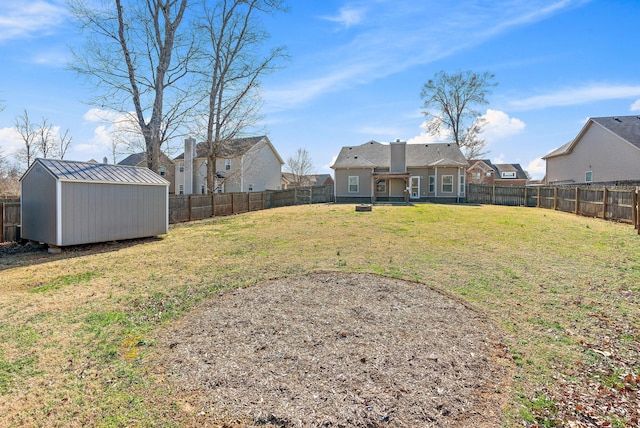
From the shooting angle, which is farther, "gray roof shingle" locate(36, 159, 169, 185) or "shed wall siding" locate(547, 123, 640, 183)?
"shed wall siding" locate(547, 123, 640, 183)

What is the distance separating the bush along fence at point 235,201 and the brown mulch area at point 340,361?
38.0 feet

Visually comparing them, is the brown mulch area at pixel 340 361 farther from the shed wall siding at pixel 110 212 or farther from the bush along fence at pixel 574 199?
the bush along fence at pixel 574 199

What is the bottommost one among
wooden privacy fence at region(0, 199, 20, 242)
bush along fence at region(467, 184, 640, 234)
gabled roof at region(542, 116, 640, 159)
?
wooden privacy fence at region(0, 199, 20, 242)

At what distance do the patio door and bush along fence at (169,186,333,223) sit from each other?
20.7 ft

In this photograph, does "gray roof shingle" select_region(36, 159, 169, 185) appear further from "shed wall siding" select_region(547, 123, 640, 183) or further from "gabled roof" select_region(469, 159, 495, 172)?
"gabled roof" select_region(469, 159, 495, 172)

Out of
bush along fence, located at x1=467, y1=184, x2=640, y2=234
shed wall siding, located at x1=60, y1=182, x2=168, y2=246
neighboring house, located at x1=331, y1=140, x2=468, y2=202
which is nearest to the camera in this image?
shed wall siding, located at x1=60, y1=182, x2=168, y2=246

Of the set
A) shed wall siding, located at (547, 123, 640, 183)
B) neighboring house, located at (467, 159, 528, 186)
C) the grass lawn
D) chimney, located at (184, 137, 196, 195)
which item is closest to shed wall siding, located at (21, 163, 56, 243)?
the grass lawn

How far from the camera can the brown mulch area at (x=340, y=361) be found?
9.59 feet

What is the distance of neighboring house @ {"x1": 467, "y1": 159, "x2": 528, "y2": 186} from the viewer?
157 ft

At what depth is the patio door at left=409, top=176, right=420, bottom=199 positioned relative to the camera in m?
26.5

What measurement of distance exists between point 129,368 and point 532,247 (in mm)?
9579

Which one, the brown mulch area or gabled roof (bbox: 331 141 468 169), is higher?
gabled roof (bbox: 331 141 468 169)

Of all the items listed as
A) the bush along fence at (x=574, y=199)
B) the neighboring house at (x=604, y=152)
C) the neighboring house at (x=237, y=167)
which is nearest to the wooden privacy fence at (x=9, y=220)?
the bush along fence at (x=574, y=199)

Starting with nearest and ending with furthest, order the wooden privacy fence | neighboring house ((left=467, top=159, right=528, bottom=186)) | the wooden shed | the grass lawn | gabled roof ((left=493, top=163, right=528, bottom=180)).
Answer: the grass lawn → the wooden shed → the wooden privacy fence → neighboring house ((left=467, top=159, right=528, bottom=186)) → gabled roof ((left=493, top=163, right=528, bottom=180))
